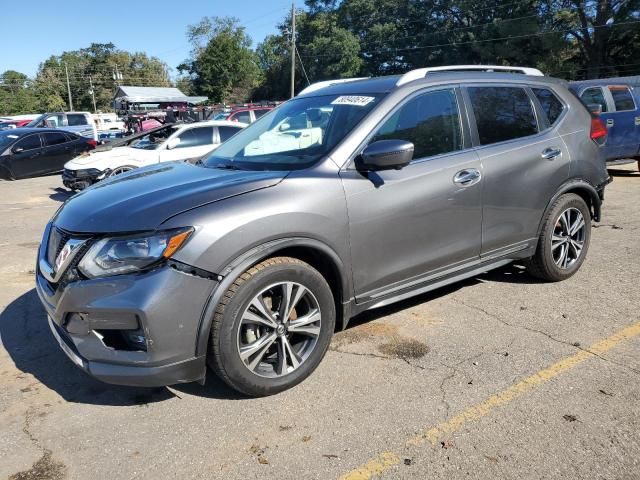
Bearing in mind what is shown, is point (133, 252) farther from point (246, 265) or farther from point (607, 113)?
point (607, 113)

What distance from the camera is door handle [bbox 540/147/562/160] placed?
4.29 metres

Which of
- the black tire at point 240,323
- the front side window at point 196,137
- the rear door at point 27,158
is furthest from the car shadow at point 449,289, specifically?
the rear door at point 27,158

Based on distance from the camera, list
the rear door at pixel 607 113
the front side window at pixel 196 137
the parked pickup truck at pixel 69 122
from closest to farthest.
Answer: the rear door at pixel 607 113, the front side window at pixel 196 137, the parked pickup truck at pixel 69 122

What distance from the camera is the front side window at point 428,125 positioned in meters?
3.55

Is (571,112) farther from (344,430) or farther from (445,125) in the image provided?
(344,430)

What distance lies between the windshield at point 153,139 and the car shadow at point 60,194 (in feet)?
6.12

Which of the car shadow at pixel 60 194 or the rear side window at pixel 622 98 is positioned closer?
the rear side window at pixel 622 98

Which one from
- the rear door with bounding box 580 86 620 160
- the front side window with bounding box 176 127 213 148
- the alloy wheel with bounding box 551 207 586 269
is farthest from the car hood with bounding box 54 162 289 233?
the rear door with bounding box 580 86 620 160

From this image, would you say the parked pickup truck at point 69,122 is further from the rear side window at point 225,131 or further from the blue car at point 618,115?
the blue car at point 618,115

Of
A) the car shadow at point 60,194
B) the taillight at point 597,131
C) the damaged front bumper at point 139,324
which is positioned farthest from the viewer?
the car shadow at point 60,194

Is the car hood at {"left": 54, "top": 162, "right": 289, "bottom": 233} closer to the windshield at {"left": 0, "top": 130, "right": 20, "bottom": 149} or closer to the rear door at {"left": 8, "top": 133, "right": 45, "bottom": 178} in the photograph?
the rear door at {"left": 8, "top": 133, "right": 45, "bottom": 178}

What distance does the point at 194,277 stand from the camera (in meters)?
2.67

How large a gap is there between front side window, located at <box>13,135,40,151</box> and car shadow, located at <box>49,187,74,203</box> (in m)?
3.10

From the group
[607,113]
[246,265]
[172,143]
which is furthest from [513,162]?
[172,143]
